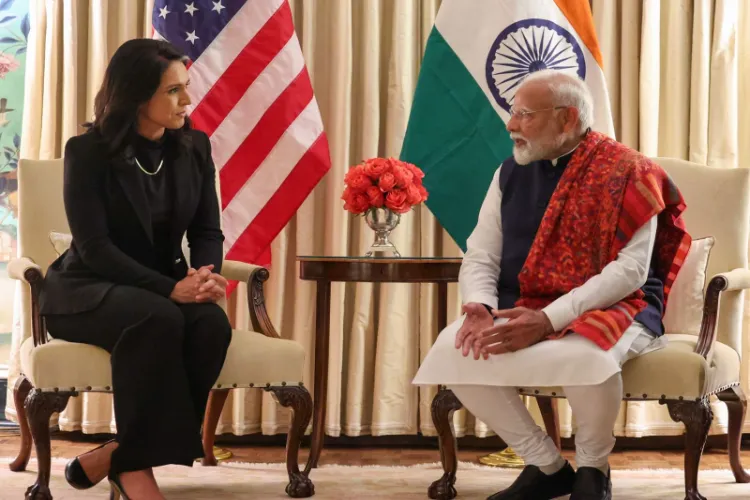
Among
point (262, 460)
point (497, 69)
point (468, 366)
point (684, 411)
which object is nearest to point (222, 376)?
point (468, 366)

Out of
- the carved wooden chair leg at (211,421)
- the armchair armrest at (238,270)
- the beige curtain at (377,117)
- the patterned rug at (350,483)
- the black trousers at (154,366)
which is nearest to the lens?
the black trousers at (154,366)

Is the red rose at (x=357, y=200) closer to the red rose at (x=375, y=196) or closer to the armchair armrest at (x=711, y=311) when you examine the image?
the red rose at (x=375, y=196)

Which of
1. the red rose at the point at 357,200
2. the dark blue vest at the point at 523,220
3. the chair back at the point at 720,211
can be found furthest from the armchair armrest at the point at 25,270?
the chair back at the point at 720,211

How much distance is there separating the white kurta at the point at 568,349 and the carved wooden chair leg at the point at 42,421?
40.1 inches

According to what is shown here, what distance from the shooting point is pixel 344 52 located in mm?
3871

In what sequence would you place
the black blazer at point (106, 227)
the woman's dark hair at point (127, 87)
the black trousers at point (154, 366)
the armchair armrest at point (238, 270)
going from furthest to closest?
the armchair armrest at point (238, 270) → the woman's dark hair at point (127, 87) → the black blazer at point (106, 227) → the black trousers at point (154, 366)

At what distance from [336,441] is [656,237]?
1.83 meters

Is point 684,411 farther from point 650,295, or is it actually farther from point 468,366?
point 468,366

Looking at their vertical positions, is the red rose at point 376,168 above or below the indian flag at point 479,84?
below

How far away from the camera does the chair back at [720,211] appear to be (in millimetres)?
3092

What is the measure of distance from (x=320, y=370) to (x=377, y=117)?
45.6 inches

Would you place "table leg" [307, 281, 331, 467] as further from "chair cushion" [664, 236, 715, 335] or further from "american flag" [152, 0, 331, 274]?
"chair cushion" [664, 236, 715, 335]

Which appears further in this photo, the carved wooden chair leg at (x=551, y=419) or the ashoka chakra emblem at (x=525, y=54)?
the ashoka chakra emblem at (x=525, y=54)

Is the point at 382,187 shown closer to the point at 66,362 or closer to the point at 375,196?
the point at 375,196
